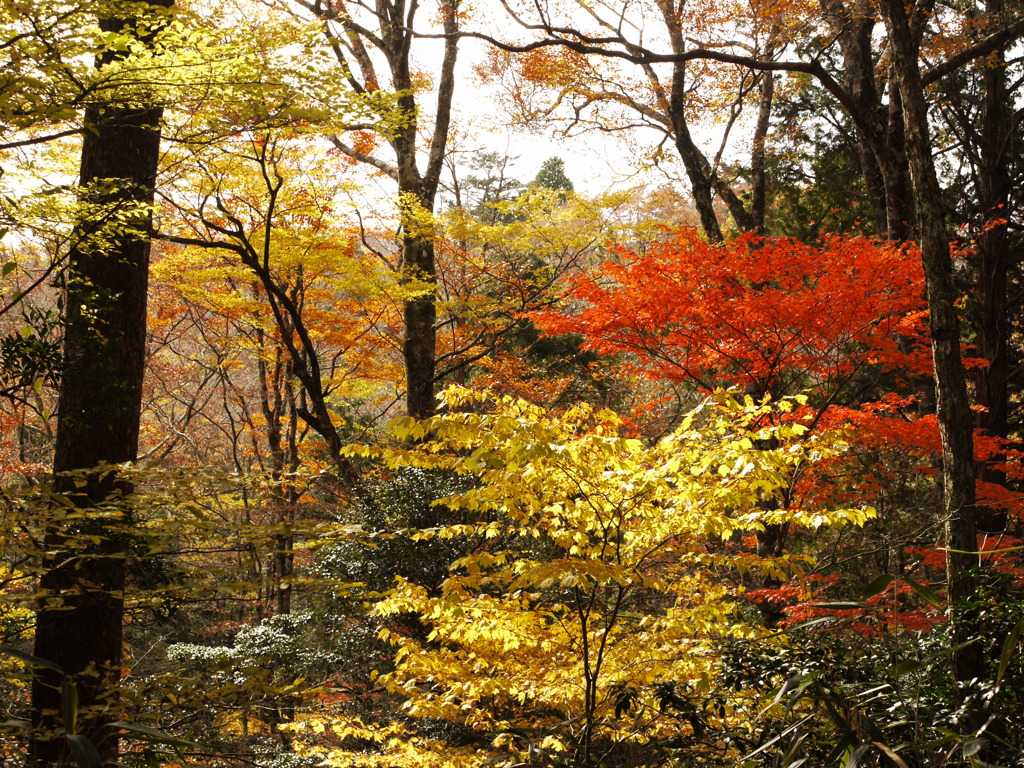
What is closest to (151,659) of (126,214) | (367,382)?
(367,382)

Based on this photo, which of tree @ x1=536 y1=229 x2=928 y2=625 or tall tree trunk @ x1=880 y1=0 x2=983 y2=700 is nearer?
tall tree trunk @ x1=880 y1=0 x2=983 y2=700

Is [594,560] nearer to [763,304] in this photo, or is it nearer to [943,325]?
[943,325]

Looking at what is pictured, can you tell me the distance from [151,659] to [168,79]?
11320 millimetres

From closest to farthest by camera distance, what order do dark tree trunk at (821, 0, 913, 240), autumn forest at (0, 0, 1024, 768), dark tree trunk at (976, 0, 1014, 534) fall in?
autumn forest at (0, 0, 1024, 768), dark tree trunk at (821, 0, 913, 240), dark tree trunk at (976, 0, 1014, 534)

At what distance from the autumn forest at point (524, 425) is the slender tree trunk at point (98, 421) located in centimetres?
3

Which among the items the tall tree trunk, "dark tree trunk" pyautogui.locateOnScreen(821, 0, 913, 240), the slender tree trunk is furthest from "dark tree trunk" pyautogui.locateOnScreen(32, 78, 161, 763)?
"dark tree trunk" pyautogui.locateOnScreen(821, 0, 913, 240)

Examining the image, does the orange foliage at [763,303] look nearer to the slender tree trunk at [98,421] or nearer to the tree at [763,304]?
the tree at [763,304]

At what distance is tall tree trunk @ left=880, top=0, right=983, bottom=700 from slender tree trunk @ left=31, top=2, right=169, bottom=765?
382 cm

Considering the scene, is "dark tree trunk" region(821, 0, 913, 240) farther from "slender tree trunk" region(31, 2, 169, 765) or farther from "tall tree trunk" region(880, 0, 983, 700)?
"slender tree trunk" region(31, 2, 169, 765)

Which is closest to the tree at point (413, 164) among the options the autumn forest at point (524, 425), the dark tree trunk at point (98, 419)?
the autumn forest at point (524, 425)

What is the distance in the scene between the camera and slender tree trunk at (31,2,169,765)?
3430 millimetres

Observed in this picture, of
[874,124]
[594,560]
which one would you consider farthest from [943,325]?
[874,124]

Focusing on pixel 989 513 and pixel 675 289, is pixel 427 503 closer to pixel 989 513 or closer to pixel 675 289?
pixel 675 289

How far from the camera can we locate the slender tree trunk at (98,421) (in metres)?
3.43
